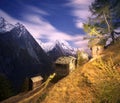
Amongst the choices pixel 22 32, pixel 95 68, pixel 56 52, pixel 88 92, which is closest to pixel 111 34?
pixel 95 68

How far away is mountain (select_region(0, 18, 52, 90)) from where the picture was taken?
133 metres

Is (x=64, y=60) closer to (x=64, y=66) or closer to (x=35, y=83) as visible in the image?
(x=64, y=66)

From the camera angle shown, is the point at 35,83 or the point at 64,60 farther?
the point at 64,60

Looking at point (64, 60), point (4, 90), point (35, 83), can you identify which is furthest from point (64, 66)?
point (4, 90)

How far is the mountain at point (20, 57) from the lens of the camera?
132875 millimetres

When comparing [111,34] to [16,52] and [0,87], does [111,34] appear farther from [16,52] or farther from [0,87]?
[16,52]

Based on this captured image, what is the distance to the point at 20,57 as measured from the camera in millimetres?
152750

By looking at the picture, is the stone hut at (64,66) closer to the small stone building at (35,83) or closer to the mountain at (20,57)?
the small stone building at (35,83)

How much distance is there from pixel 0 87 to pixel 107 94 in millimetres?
33604

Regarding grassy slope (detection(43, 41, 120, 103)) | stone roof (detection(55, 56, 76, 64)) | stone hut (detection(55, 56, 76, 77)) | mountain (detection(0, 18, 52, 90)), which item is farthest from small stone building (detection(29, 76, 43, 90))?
mountain (detection(0, 18, 52, 90))

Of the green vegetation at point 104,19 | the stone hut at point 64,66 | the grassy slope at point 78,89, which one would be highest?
the green vegetation at point 104,19

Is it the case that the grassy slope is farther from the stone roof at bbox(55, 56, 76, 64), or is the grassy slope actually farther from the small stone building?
the stone roof at bbox(55, 56, 76, 64)

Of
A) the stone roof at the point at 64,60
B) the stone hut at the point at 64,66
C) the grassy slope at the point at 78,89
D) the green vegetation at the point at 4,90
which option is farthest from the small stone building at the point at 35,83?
the grassy slope at the point at 78,89

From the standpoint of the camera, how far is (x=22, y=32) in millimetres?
199750
